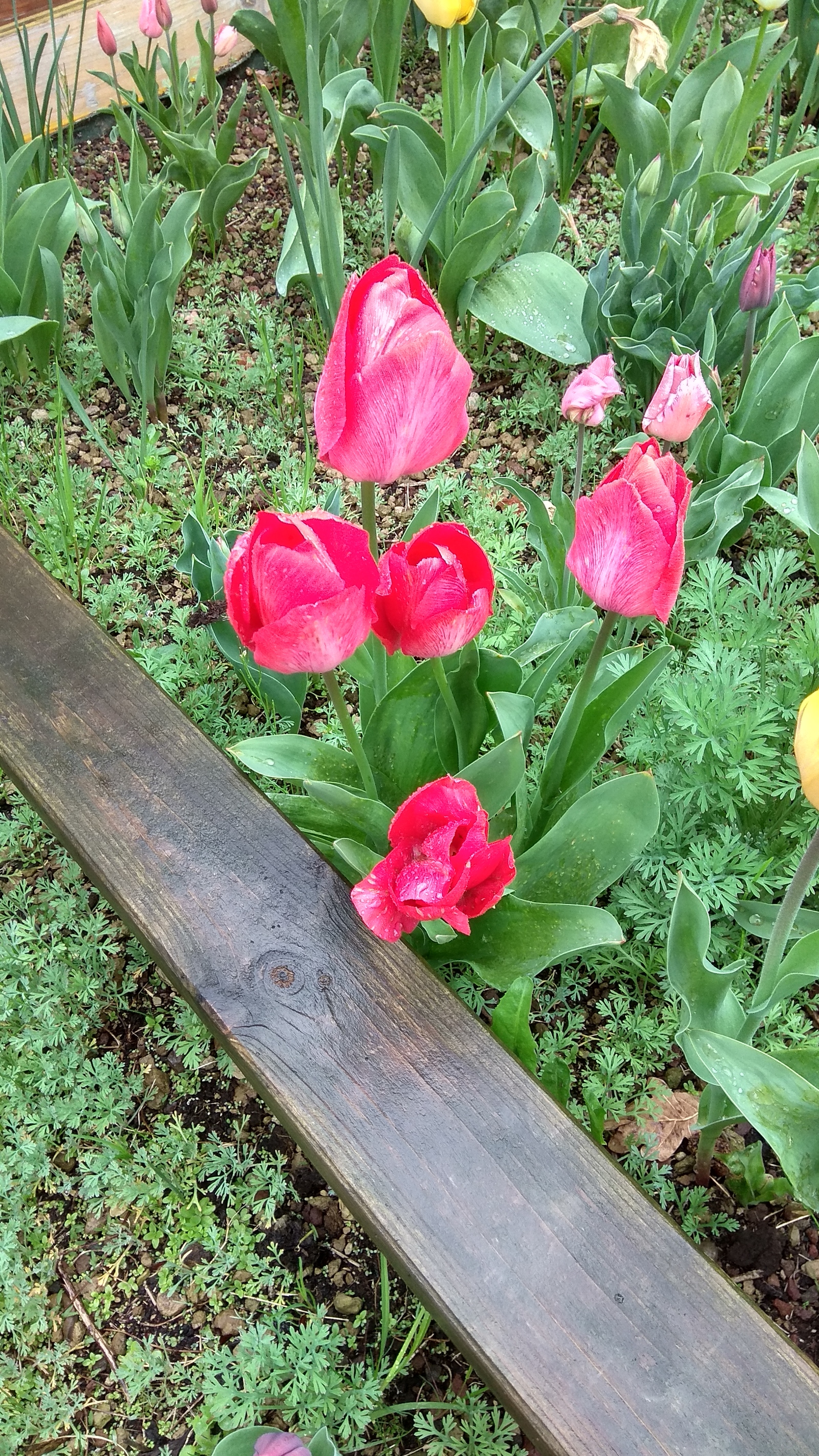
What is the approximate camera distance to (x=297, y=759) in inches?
42.1

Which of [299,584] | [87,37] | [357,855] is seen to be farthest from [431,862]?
[87,37]

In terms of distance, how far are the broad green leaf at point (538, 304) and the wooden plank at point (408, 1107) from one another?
3.53 ft

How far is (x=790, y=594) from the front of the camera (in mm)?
1374

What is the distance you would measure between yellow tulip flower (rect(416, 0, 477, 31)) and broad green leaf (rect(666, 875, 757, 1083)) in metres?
1.46

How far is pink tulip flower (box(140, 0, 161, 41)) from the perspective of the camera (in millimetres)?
1939

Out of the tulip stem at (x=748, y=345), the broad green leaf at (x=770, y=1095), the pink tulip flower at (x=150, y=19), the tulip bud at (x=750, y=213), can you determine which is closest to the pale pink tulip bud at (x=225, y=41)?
the pink tulip flower at (x=150, y=19)

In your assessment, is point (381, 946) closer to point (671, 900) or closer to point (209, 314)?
point (671, 900)

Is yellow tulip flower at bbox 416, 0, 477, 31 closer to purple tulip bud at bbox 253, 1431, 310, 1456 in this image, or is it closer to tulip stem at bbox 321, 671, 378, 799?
tulip stem at bbox 321, 671, 378, 799

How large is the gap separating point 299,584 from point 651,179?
1356 mm

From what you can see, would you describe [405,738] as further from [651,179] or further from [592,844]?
[651,179]

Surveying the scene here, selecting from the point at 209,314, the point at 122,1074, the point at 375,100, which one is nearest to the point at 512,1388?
the point at 122,1074

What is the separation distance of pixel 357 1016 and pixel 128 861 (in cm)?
29

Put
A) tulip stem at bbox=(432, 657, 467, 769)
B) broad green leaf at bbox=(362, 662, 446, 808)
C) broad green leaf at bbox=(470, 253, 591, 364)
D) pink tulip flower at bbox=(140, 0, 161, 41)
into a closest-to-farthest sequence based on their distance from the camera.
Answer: tulip stem at bbox=(432, 657, 467, 769), broad green leaf at bbox=(362, 662, 446, 808), broad green leaf at bbox=(470, 253, 591, 364), pink tulip flower at bbox=(140, 0, 161, 41)

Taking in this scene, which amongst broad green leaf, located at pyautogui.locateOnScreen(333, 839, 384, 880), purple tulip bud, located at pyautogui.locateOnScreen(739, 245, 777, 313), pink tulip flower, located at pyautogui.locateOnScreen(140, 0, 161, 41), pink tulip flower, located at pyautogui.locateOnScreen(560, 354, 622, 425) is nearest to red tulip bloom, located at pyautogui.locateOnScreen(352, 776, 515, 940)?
→ broad green leaf, located at pyautogui.locateOnScreen(333, 839, 384, 880)
